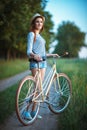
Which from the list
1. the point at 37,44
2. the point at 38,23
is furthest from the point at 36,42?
the point at 38,23

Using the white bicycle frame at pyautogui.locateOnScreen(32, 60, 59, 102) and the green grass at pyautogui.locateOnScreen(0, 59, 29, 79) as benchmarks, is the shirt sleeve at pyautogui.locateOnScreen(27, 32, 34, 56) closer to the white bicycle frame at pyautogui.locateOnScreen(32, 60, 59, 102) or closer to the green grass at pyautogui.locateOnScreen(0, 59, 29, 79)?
the white bicycle frame at pyautogui.locateOnScreen(32, 60, 59, 102)

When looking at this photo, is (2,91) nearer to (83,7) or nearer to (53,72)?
(53,72)

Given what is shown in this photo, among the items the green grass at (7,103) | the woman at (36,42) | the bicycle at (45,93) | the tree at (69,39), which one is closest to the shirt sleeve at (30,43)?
the woman at (36,42)

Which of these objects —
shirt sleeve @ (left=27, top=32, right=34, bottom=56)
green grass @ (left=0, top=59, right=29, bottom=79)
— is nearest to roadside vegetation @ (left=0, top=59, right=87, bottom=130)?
green grass @ (left=0, top=59, right=29, bottom=79)

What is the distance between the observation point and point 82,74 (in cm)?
234

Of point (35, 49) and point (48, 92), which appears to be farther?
point (48, 92)

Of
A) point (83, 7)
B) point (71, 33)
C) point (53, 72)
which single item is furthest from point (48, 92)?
point (83, 7)

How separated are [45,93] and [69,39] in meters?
0.49

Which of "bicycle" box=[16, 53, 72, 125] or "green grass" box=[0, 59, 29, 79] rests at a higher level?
"green grass" box=[0, 59, 29, 79]

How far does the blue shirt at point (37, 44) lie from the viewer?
6.96 ft

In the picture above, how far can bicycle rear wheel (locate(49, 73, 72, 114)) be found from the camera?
244 cm

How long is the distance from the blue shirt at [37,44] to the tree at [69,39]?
0.20 metres

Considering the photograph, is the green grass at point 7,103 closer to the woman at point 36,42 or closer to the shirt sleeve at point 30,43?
the woman at point 36,42

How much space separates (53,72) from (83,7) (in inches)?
22.8
